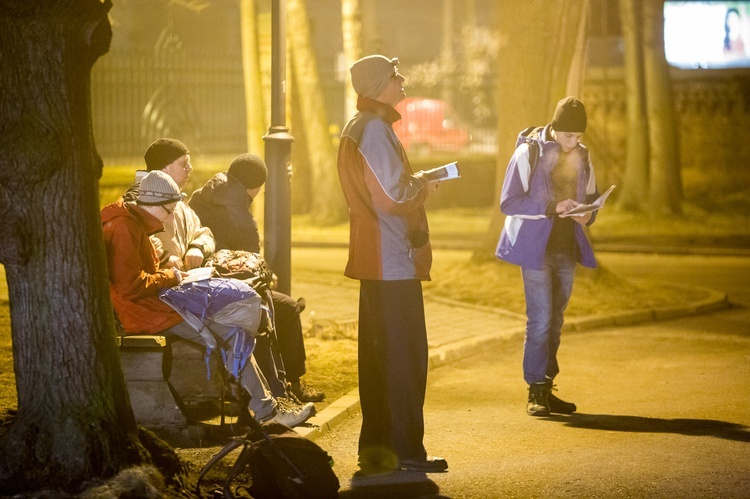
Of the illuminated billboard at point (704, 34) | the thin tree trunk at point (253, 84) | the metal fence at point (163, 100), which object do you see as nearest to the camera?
the thin tree trunk at point (253, 84)

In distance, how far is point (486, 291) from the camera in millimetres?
12781

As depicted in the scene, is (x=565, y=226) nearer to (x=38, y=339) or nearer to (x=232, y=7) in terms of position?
(x=38, y=339)

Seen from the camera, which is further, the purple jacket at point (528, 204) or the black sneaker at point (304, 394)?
the black sneaker at point (304, 394)

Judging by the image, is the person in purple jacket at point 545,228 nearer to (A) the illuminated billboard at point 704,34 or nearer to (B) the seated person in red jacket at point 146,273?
(B) the seated person in red jacket at point 146,273

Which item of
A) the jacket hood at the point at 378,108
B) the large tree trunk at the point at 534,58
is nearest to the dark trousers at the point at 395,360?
the jacket hood at the point at 378,108

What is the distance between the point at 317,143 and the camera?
848 inches

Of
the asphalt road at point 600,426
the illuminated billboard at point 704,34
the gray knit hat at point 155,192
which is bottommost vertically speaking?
the asphalt road at point 600,426

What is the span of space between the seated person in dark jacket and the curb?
289 millimetres

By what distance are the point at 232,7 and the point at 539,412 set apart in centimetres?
4003

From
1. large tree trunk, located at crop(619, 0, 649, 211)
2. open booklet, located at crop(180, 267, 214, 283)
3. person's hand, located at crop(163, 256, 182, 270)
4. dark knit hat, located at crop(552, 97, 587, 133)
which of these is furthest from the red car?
open booklet, located at crop(180, 267, 214, 283)

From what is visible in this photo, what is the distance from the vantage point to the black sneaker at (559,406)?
775 centimetres

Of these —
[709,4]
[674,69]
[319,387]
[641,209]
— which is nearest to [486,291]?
[319,387]

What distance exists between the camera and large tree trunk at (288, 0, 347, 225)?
69.3 feet

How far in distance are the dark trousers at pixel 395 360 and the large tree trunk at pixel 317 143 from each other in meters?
14.8
